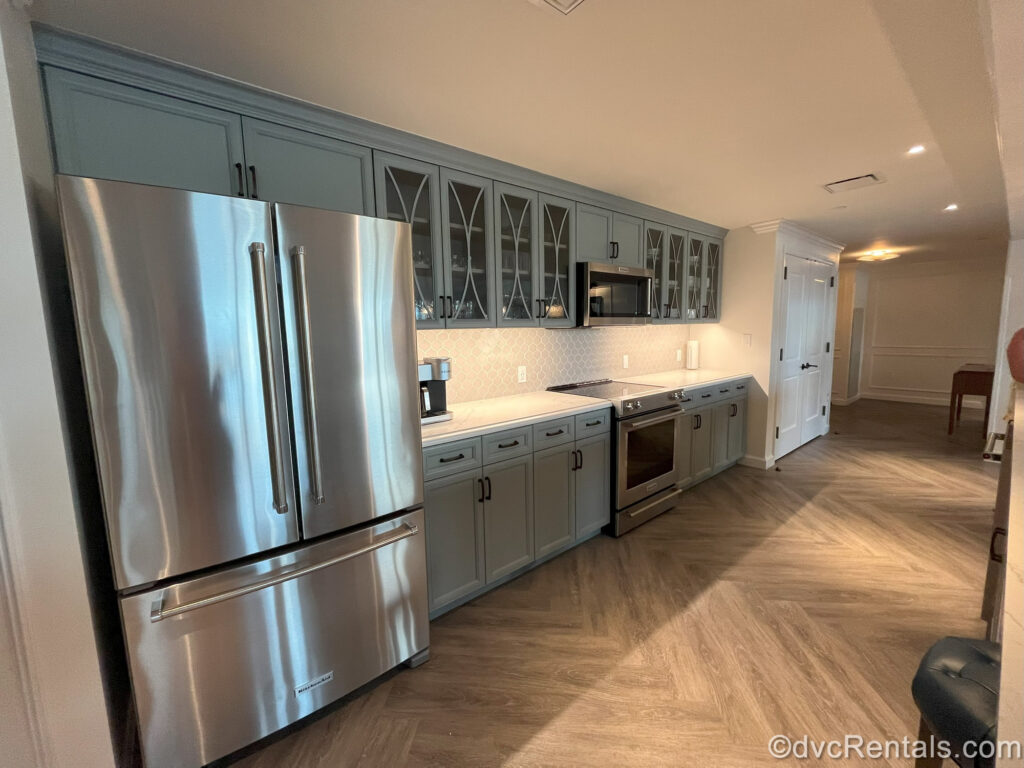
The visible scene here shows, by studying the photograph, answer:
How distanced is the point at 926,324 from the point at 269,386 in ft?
30.9

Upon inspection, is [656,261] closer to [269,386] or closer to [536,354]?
[536,354]

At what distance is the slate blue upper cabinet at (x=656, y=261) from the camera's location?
136 inches

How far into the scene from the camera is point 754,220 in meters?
3.89

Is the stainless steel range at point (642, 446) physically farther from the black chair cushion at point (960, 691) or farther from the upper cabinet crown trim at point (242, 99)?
the black chair cushion at point (960, 691)

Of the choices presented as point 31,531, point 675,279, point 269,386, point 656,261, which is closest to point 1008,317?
point 675,279

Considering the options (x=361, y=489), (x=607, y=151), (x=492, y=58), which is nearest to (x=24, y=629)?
(x=361, y=489)

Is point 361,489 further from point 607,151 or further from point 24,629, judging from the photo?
point 607,151

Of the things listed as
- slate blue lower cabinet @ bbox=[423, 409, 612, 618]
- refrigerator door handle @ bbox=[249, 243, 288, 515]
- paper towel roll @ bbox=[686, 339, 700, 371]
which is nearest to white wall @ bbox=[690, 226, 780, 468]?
paper towel roll @ bbox=[686, 339, 700, 371]

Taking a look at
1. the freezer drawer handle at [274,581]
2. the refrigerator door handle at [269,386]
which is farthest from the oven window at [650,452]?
the refrigerator door handle at [269,386]

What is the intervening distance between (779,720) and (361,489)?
1.77 meters

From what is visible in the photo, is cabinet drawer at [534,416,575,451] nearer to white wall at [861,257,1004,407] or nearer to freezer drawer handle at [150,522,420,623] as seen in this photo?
freezer drawer handle at [150,522,420,623]

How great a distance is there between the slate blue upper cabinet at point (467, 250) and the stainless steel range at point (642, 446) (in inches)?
40.6

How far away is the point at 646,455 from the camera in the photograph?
9.98 feet

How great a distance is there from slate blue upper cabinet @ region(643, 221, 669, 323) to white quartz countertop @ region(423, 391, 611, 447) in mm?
1218
